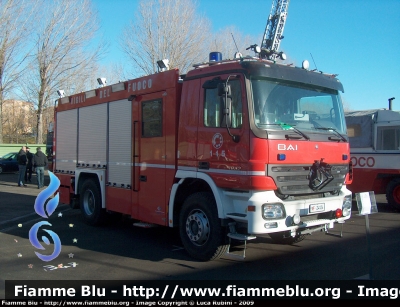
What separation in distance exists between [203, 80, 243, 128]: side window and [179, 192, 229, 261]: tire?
1193mm

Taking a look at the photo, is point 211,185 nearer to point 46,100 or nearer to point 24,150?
point 24,150

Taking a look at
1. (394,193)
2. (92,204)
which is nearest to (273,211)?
(92,204)

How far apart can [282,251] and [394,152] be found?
601 cm

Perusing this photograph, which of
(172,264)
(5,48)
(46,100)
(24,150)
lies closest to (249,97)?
(172,264)

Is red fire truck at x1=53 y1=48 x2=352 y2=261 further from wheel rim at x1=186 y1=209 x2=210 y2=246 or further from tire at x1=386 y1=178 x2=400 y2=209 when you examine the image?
tire at x1=386 y1=178 x2=400 y2=209

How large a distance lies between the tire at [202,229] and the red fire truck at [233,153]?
2cm

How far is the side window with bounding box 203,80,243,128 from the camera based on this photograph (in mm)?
5973

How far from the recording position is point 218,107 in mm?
6297

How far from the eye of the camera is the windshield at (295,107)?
5969 mm

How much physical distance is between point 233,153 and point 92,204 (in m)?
5.00

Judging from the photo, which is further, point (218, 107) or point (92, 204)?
point (92, 204)

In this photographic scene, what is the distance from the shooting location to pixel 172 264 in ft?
21.3

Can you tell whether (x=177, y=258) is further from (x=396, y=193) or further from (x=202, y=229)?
(x=396, y=193)

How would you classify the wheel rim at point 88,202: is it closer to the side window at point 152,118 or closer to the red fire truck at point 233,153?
the red fire truck at point 233,153
